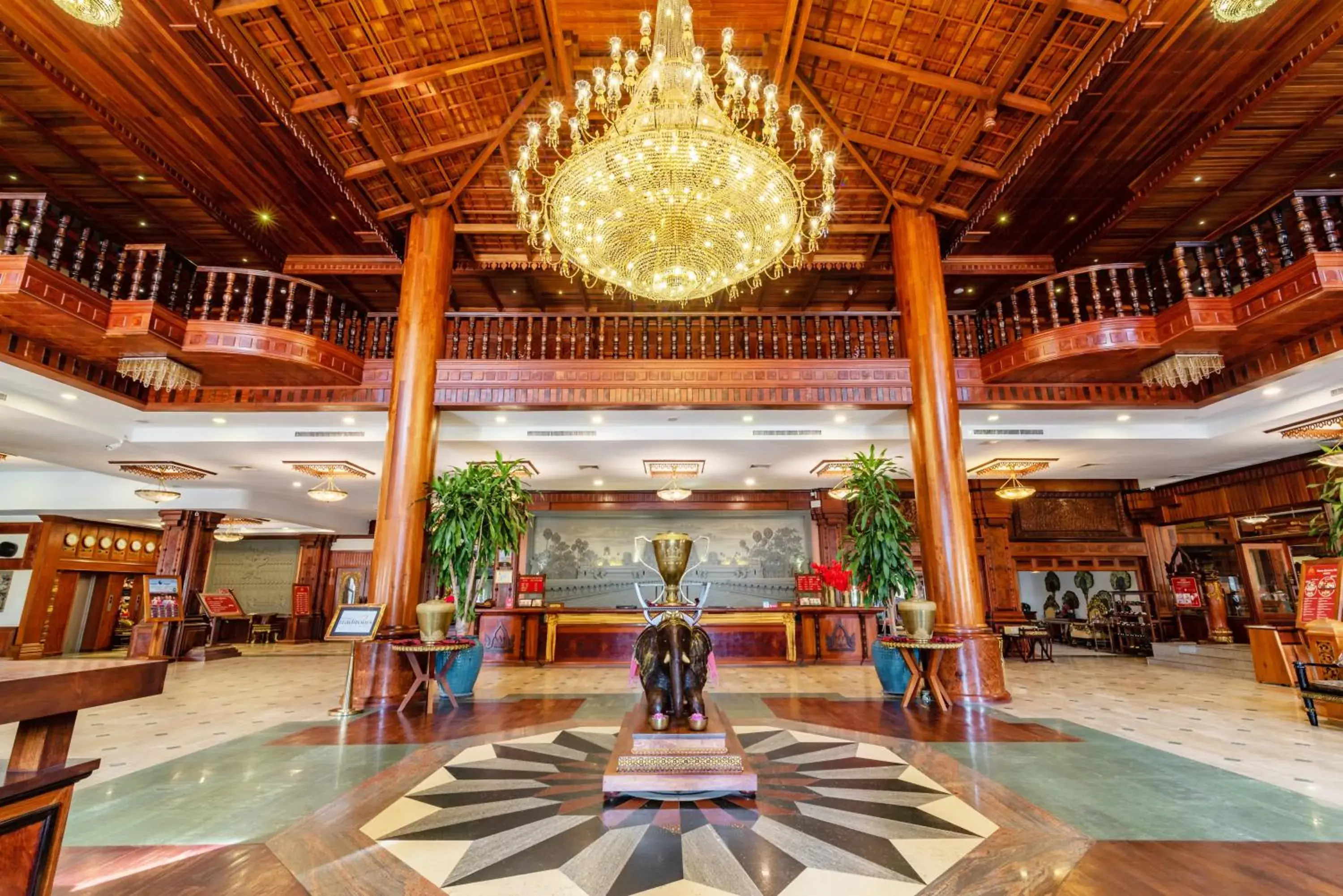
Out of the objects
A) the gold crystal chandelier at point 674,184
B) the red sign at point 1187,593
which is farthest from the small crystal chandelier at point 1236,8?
the red sign at point 1187,593

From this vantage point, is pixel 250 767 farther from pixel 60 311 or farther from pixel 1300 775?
pixel 1300 775

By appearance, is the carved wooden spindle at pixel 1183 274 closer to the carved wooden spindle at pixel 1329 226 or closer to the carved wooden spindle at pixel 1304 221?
the carved wooden spindle at pixel 1304 221

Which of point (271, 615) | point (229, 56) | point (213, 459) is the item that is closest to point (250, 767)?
point (229, 56)

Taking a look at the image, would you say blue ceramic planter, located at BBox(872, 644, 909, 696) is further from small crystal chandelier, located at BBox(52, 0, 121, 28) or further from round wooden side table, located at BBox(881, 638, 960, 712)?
small crystal chandelier, located at BBox(52, 0, 121, 28)

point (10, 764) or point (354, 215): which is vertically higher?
point (354, 215)

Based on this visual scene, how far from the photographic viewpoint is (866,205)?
277 inches

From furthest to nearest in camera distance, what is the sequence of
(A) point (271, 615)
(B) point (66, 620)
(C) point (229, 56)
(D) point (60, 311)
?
(A) point (271, 615)
(B) point (66, 620)
(D) point (60, 311)
(C) point (229, 56)

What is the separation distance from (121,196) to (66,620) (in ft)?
34.9

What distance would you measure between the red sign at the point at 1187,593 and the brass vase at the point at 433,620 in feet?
40.0

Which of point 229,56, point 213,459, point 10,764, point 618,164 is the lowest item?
point 10,764

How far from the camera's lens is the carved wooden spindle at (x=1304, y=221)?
506 centimetres

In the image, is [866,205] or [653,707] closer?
[653,707]

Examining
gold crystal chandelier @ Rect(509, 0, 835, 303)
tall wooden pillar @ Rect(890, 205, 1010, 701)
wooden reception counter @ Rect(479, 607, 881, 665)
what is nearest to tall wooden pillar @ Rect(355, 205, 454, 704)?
gold crystal chandelier @ Rect(509, 0, 835, 303)

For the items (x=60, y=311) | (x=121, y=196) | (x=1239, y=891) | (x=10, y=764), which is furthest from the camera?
(x=121, y=196)
